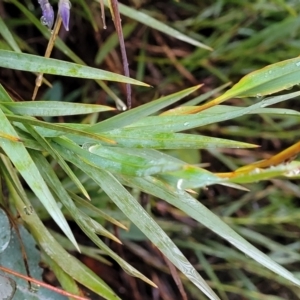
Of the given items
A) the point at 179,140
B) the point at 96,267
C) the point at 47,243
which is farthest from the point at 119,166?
the point at 96,267

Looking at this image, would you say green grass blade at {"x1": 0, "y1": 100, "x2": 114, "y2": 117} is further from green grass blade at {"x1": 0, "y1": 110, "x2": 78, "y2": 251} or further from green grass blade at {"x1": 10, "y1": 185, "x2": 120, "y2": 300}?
green grass blade at {"x1": 10, "y1": 185, "x2": 120, "y2": 300}

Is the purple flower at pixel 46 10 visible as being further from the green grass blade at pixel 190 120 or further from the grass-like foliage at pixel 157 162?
the green grass blade at pixel 190 120

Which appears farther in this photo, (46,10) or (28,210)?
(28,210)

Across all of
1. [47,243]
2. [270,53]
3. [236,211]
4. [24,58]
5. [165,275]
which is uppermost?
[24,58]

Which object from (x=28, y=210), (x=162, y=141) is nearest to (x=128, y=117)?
(x=162, y=141)

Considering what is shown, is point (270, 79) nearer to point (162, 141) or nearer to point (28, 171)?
point (162, 141)

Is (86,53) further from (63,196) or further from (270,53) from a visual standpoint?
(63,196)

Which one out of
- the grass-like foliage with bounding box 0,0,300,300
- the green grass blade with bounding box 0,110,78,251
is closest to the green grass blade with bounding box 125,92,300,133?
the grass-like foliage with bounding box 0,0,300,300

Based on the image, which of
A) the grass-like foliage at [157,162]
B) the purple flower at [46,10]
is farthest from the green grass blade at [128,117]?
Result: the purple flower at [46,10]
